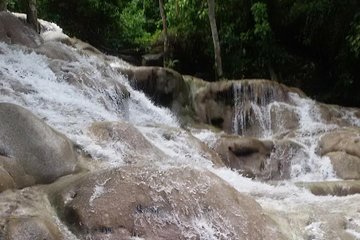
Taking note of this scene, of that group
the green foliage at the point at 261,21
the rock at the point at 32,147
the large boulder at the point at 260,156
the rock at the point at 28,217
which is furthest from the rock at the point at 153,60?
the rock at the point at 28,217

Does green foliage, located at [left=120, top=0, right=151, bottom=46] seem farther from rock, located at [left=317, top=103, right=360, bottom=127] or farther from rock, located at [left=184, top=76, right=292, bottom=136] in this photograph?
rock, located at [left=317, top=103, right=360, bottom=127]

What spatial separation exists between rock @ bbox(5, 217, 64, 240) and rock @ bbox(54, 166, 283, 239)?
1.09ft

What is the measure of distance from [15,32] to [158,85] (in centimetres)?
388

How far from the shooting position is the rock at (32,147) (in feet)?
20.2

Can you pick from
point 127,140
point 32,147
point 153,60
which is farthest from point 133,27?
point 32,147

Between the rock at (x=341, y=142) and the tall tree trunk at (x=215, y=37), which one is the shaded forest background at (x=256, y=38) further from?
the rock at (x=341, y=142)

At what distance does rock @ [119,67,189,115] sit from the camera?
1411 centimetres

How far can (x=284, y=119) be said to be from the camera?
1436 centimetres

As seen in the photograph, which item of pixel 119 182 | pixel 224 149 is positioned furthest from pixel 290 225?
pixel 224 149

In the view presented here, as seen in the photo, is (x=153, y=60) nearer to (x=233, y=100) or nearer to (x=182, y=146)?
(x=233, y=100)

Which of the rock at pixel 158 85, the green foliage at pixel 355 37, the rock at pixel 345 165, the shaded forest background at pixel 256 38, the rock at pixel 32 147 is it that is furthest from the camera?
the shaded forest background at pixel 256 38

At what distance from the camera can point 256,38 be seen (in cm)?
1839

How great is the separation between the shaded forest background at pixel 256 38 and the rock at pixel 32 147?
1139 cm

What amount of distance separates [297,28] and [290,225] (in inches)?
527
